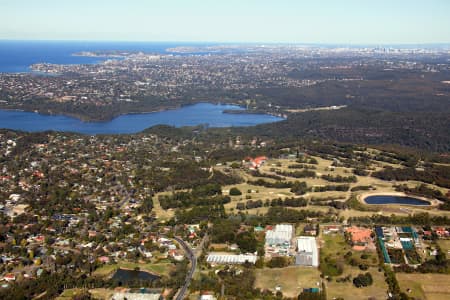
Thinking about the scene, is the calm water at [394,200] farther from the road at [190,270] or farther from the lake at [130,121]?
the lake at [130,121]

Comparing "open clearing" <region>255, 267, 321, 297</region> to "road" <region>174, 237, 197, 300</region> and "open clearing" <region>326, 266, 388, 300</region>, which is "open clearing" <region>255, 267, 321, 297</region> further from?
"road" <region>174, 237, 197, 300</region>

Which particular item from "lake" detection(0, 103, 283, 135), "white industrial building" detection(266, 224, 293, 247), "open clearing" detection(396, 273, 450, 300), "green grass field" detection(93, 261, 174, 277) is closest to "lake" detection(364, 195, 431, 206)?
"white industrial building" detection(266, 224, 293, 247)

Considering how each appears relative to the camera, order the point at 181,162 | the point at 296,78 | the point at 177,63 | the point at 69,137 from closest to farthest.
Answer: the point at 181,162
the point at 69,137
the point at 296,78
the point at 177,63

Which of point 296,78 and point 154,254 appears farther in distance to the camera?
point 296,78

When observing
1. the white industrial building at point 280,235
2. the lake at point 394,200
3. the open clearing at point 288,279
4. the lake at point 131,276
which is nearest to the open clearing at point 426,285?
the open clearing at point 288,279

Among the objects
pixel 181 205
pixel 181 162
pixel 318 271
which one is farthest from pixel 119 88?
pixel 318 271

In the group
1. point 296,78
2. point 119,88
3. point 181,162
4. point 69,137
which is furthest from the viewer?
point 296,78

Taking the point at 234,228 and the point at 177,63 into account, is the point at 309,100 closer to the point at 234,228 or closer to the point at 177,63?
the point at 234,228
